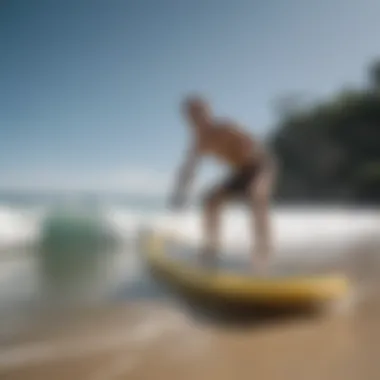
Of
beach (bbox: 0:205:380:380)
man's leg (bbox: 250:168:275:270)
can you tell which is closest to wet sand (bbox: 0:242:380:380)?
beach (bbox: 0:205:380:380)

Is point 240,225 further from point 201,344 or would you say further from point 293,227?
point 201,344

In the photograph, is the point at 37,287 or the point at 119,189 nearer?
the point at 119,189

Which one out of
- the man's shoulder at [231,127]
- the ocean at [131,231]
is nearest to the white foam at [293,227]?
the ocean at [131,231]

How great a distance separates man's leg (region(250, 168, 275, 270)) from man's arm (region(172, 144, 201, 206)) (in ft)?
0.49

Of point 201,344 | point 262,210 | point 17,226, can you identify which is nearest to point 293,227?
point 262,210

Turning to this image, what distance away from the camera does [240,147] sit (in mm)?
1244

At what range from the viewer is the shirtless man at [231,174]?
1221 mm

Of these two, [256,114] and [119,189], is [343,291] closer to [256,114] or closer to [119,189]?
[256,114]

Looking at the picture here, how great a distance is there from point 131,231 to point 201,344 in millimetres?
Answer: 316

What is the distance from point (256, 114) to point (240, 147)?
0.09m

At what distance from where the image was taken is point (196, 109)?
1212 mm

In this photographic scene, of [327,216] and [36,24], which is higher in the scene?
[36,24]

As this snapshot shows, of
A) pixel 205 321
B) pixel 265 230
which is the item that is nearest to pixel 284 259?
pixel 265 230

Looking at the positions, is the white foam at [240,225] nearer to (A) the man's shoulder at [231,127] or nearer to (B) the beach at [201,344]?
(B) the beach at [201,344]
